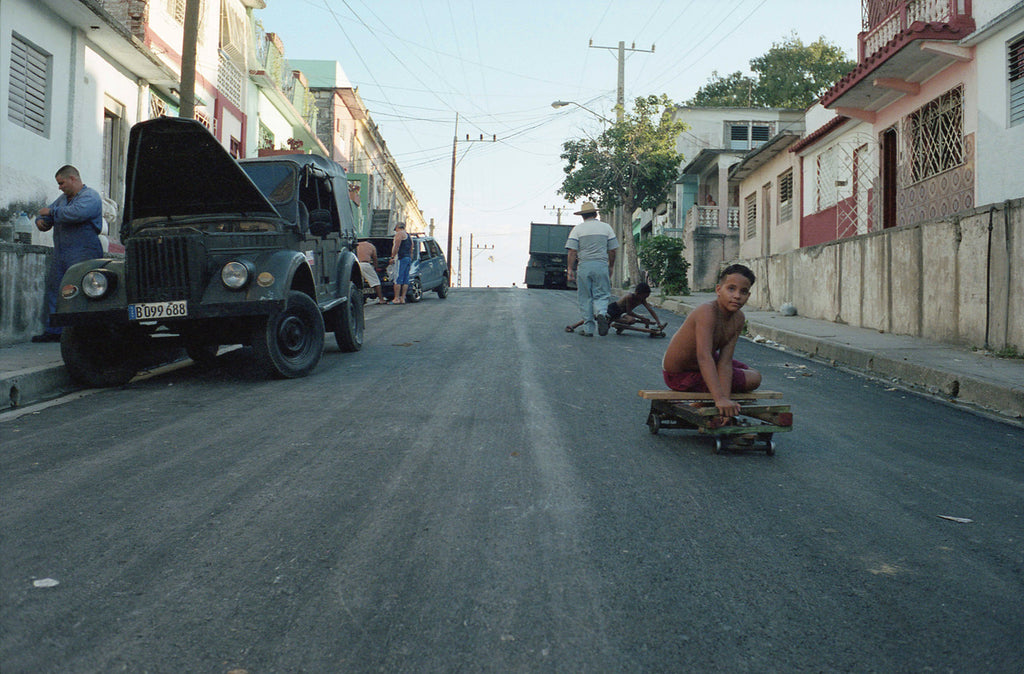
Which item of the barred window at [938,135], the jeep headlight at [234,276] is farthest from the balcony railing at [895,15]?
the jeep headlight at [234,276]

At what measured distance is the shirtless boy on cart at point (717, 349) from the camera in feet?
17.0

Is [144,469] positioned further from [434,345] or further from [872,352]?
[872,352]

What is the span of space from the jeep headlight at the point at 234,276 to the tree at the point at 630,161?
30.5 m

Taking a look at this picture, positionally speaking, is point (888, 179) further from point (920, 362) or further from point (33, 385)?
point (33, 385)

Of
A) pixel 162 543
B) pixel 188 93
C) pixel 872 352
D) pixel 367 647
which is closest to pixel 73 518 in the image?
pixel 162 543

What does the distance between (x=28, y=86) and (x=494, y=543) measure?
12925 millimetres

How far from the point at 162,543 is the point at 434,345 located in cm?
759

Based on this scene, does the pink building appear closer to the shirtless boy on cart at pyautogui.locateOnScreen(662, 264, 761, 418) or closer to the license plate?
the shirtless boy on cart at pyautogui.locateOnScreen(662, 264, 761, 418)

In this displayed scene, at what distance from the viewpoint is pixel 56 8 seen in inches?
520

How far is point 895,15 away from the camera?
635 inches

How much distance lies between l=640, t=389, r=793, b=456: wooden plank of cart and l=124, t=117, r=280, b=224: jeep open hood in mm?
4609

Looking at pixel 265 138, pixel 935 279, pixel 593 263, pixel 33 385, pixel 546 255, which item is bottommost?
pixel 33 385

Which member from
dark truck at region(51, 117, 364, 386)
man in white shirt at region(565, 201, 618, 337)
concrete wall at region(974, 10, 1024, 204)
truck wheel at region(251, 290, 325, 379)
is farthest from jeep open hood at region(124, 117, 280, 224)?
concrete wall at region(974, 10, 1024, 204)

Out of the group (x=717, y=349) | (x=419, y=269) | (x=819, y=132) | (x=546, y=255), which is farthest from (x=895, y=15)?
(x=546, y=255)
